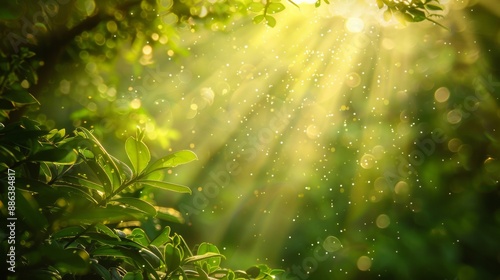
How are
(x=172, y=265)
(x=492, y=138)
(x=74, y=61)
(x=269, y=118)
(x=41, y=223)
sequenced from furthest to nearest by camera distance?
1. (x=269, y=118)
2. (x=492, y=138)
3. (x=74, y=61)
4. (x=172, y=265)
5. (x=41, y=223)

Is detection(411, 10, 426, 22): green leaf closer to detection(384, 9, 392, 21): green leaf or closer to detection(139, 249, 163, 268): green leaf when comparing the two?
detection(384, 9, 392, 21): green leaf

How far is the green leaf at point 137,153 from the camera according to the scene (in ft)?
2.44

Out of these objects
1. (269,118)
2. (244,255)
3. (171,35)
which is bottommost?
(244,255)

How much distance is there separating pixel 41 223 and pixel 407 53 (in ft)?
14.3

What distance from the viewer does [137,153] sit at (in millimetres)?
741

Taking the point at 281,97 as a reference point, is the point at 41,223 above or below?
above

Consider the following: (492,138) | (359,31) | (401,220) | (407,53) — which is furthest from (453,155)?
(359,31)

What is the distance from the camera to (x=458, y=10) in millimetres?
3990

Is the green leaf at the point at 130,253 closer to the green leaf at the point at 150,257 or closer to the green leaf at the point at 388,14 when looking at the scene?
the green leaf at the point at 150,257

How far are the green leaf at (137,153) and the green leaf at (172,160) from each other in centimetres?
2

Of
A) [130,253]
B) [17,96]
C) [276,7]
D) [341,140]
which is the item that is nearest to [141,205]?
[130,253]

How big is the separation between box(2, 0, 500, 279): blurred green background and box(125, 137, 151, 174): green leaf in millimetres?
2287

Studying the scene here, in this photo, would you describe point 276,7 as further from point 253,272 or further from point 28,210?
point 28,210

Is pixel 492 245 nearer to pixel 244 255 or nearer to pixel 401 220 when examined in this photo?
pixel 401 220
